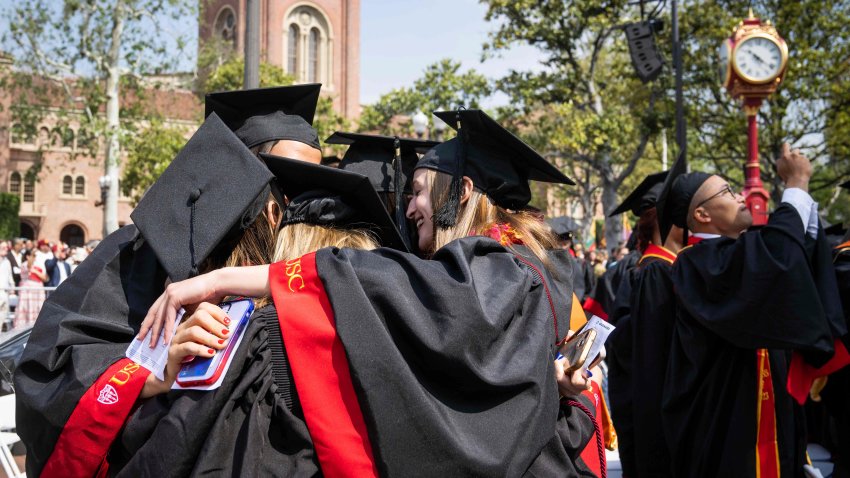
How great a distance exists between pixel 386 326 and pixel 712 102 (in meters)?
20.2

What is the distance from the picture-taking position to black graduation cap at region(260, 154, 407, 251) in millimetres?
2215

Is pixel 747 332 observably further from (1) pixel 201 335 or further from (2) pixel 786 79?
(2) pixel 786 79

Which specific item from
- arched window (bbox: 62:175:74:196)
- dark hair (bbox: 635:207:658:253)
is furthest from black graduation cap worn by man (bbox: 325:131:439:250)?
arched window (bbox: 62:175:74:196)

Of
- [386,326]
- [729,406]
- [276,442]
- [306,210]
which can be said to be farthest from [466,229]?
[729,406]

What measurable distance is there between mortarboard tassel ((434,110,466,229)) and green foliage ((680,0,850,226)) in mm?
16743

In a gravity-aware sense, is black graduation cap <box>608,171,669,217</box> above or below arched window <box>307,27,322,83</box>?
below

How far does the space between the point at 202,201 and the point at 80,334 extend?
0.51 metres

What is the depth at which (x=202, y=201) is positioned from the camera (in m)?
2.13

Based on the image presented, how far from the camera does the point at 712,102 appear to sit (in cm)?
2020

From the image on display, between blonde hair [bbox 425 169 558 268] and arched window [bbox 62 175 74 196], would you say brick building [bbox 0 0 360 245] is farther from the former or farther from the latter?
blonde hair [bbox 425 169 558 268]

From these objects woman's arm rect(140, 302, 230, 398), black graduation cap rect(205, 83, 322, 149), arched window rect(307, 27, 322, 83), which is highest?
arched window rect(307, 27, 322, 83)

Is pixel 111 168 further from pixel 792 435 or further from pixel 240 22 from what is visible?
pixel 240 22

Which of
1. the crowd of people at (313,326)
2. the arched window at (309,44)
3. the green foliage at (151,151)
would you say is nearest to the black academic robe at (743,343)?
the crowd of people at (313,326)

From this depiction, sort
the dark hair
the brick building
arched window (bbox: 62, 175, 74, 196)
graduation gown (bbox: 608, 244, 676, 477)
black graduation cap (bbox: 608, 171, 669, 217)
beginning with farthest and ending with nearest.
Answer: arched window (bbox: 62, 175, 74, 196) → the brick building → black graduation cap (bbox: 608, 171, 669, 217) → the dark hair → graduation gown (bbox: 608, 244, 676, 477)
